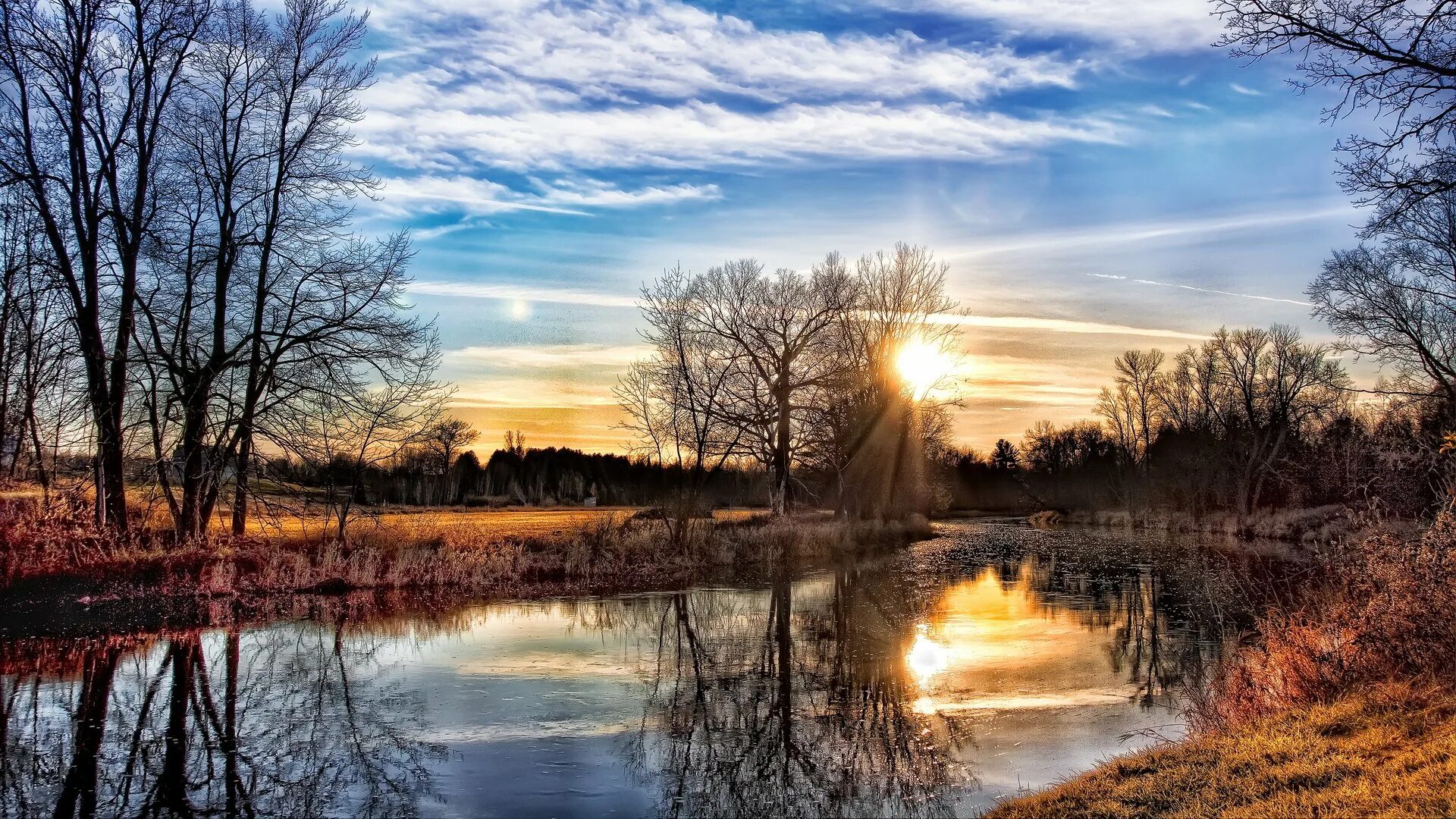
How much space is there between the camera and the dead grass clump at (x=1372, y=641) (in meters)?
8.68

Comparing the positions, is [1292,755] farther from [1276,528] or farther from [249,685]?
[1276,528]

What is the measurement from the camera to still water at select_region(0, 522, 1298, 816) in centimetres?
783

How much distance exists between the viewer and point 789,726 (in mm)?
9836

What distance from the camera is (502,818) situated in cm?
716

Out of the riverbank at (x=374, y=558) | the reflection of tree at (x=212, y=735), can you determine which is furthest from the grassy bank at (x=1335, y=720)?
the riverbank at (x=374, y=558)

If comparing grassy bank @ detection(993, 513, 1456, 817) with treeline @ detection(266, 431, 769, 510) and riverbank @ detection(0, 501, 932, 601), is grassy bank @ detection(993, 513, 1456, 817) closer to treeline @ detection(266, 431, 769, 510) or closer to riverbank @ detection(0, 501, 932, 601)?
riverbank @ detection(0, 501, 932, 601)

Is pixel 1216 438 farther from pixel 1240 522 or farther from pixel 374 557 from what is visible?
pixel 374 557

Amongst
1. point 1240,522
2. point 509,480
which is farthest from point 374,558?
point 509,480

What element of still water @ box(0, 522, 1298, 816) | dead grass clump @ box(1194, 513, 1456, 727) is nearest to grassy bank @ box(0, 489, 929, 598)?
still water @ box(0, 522, 1298, 816)

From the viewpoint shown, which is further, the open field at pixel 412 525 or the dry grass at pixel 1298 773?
the open field at pixel 412 525

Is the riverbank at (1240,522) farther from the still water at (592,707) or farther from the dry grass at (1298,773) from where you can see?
the dry grass at (1298,773)

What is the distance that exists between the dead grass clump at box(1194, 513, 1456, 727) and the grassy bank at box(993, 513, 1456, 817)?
1cm

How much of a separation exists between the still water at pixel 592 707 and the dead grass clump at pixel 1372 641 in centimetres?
107

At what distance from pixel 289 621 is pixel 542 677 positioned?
6616 mm
